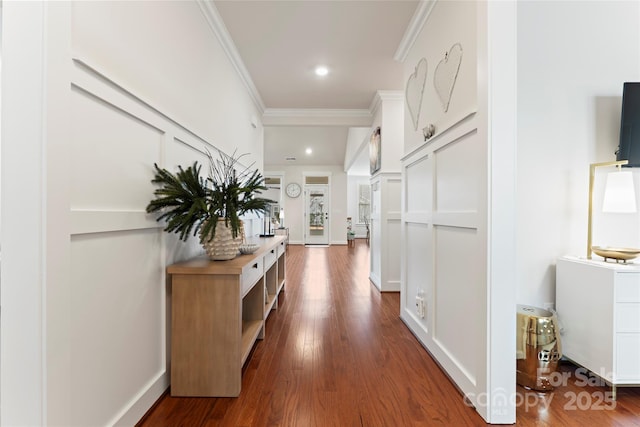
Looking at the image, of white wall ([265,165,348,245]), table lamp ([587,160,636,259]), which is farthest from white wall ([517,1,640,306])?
Answer: white wall ([265,165,348,245])

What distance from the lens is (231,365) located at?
1.50 m

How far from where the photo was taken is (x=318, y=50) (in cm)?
270

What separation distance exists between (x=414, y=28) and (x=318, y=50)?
87 cm

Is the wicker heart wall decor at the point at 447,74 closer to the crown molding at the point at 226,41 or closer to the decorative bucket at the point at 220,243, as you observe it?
the decorative bucket at the point at 220,243

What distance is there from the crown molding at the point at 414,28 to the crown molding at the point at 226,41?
58.7 inches

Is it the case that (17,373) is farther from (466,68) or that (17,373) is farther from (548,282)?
(548,282)

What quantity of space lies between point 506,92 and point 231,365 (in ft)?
6.25

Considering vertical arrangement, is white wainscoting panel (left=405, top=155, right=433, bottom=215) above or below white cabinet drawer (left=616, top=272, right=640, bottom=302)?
above

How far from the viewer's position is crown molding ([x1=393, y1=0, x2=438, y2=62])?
2.04 m

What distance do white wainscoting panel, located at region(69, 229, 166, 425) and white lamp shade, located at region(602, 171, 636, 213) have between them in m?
2.62

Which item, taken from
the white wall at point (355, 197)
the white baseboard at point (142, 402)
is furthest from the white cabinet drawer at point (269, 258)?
the white wall at point (355, 197)

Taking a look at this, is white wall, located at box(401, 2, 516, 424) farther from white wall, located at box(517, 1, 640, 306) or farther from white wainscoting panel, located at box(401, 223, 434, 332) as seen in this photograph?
white wall, located at box(517, 1, 640, 306)

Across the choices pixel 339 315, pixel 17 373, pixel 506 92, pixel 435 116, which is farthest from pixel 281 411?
pixel 435 116

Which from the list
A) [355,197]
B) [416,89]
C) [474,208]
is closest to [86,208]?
[474,208]
